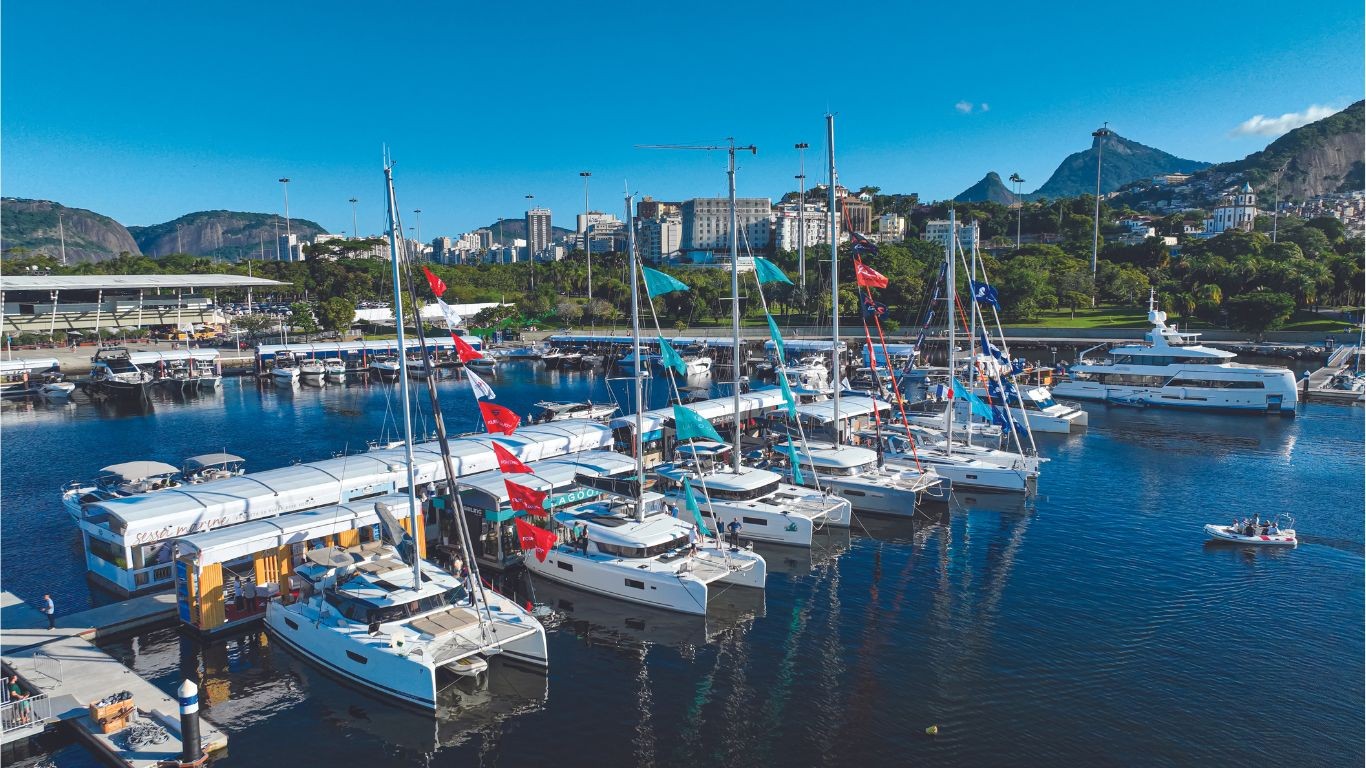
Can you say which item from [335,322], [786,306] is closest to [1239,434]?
[786,306]

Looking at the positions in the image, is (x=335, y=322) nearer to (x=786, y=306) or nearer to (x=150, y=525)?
(x=786, y=306)

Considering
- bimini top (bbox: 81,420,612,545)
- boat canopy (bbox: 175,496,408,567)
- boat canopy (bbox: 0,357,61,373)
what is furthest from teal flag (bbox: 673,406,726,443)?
boat canopy (bbox: 0,357,61,373)

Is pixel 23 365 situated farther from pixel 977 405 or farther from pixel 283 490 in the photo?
pixel 977 405

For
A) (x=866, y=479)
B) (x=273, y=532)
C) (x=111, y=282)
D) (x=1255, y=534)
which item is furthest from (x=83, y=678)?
(x=111, y=282)

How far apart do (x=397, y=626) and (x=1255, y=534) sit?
35.3m

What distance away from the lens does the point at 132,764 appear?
1934 centimetres

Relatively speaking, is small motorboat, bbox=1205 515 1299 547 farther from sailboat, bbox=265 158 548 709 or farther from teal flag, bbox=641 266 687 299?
sailboat, bbox=265 158 548 709

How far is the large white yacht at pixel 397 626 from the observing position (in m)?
22.9

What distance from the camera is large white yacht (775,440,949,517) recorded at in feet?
133

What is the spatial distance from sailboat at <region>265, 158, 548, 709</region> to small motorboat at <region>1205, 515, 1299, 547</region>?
99.2ft

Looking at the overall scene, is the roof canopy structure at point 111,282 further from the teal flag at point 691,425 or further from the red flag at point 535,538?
the teal flag at point 691,425

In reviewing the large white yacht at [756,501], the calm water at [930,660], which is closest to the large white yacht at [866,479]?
the calm water at [930,660]

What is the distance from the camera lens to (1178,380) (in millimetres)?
73812

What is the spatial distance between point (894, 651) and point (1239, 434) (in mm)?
48933
